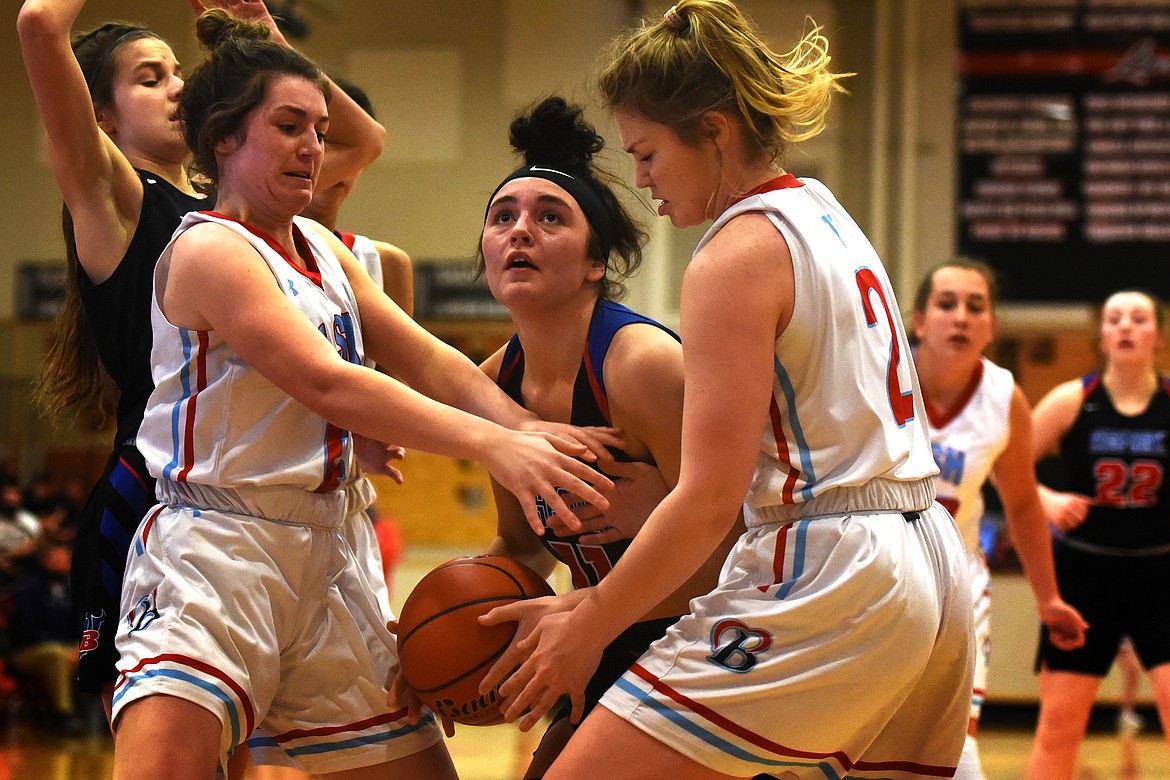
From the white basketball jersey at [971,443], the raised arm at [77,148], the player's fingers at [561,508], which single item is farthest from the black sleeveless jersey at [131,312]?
the white basketball jersey at [971,443]

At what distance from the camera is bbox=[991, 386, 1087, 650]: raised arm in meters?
4.40

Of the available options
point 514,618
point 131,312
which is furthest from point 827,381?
point 131,312

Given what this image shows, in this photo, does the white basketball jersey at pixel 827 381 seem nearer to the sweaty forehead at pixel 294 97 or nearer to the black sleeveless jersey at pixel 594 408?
the black sleeveless jersey at pixel 594 408

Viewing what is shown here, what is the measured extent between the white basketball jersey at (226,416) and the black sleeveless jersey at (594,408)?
18.6 inches

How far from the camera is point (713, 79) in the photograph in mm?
2195

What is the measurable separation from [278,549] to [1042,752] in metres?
3.40

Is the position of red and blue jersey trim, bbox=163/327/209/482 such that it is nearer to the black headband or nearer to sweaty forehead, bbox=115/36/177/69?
the black headband

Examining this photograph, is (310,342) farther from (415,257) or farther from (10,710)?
(415,257)

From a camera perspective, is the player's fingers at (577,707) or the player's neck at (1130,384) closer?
the player's fingers at (577,707)

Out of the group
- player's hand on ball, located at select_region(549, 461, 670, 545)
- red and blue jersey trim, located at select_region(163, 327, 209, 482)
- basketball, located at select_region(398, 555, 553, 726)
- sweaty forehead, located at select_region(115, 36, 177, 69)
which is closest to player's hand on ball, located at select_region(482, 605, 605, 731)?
basketball, located at select_region(398, 555, 553, 726)

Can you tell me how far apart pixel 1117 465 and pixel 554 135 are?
3.63 meters

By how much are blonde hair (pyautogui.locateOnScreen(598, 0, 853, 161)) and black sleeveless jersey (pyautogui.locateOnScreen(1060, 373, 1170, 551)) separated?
12.0 ft

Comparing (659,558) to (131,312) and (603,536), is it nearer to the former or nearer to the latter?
(603,536)

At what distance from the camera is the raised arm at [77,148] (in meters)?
2.56
